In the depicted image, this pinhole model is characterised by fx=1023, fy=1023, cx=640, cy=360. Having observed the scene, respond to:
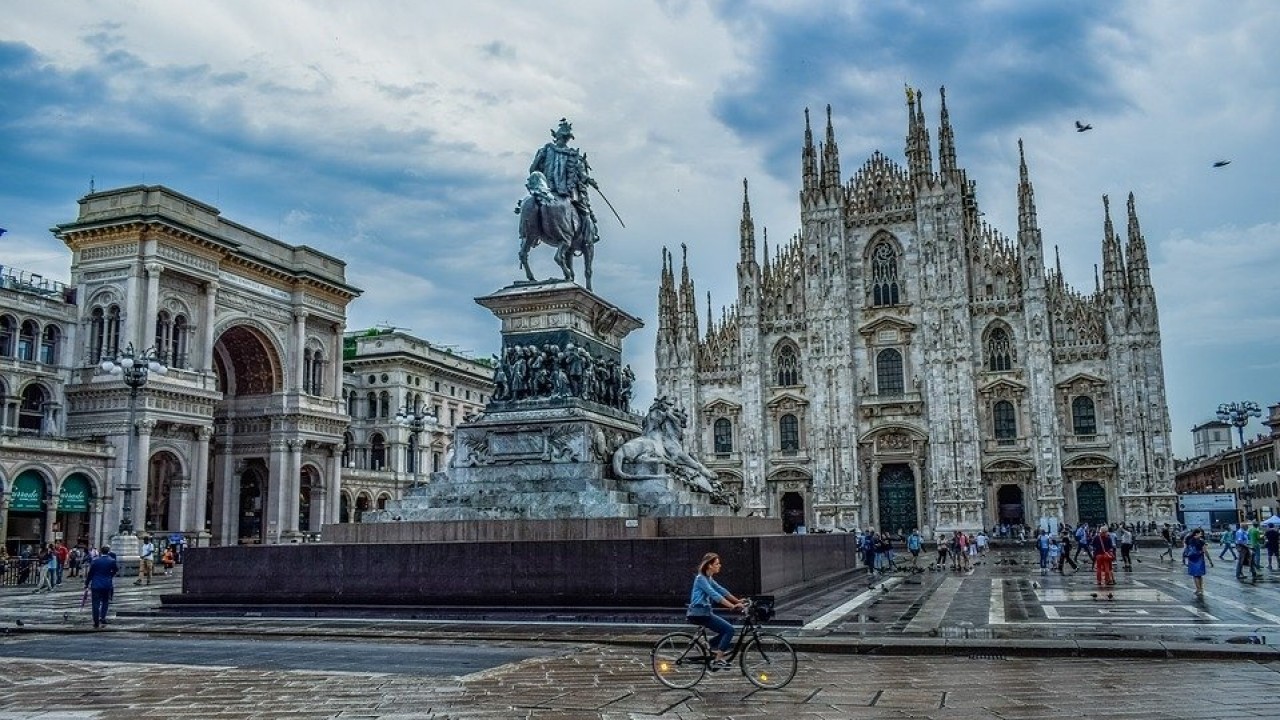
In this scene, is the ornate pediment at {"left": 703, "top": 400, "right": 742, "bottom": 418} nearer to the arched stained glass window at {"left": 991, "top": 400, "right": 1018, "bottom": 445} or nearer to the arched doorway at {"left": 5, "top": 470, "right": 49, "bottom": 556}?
the arched stained glass window at {"left": 991, "top": 400, "right": 1018, "bottom": 445}

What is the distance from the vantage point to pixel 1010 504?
166 feet

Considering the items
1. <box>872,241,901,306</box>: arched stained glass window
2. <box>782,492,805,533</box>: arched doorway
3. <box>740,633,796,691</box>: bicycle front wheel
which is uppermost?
<box>872,241,901,306</box>: arched stained glass window

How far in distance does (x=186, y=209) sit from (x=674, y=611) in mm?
37577

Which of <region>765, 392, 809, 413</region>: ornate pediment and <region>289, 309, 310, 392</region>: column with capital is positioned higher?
<region>289, 309, 310, 392</region>: column with capital

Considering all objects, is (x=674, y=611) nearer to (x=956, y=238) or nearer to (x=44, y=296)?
(x=44, y=296)

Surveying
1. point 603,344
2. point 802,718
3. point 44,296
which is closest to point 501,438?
point 603,344

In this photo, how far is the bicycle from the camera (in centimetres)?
818

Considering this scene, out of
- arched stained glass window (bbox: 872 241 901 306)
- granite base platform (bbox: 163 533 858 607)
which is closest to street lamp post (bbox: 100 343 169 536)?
granite base platform (bbox: 163 533 858 607)

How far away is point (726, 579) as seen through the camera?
12.2m

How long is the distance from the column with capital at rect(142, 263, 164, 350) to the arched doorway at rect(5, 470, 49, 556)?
6082 millimetres

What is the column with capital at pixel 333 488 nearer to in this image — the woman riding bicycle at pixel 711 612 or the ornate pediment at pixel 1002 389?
the ornate pediment at pixel 1002 389

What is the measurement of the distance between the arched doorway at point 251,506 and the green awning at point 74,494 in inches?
397

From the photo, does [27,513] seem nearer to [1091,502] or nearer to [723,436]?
[723,436]

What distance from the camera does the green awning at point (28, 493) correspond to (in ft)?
121
